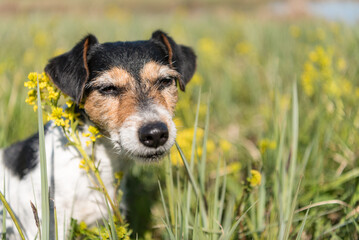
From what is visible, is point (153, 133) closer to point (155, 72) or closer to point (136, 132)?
point (136, 132)

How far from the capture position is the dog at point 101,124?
79.3 inches

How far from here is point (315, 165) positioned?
10.2 feet

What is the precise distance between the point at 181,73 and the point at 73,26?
5.76 m

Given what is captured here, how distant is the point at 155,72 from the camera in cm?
233

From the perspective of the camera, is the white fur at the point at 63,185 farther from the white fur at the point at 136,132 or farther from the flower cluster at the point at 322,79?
the flower cluster at the point at 322,79

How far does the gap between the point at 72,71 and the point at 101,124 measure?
0.36m

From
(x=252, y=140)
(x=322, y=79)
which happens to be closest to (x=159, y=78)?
(x=322, y=79)

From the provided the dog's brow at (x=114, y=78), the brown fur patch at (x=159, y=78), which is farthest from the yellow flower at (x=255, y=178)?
the dog's brow at (x=114, y=78)

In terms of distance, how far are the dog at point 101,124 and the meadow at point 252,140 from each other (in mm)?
239

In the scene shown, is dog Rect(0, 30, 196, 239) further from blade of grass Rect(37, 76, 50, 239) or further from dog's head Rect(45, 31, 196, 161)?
blade of grass Rect(37, 76, 50, 239)

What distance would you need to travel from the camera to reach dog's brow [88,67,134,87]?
87.1 inches

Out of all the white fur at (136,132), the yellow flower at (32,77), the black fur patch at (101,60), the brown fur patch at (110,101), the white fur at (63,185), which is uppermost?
the black fur patch at (101,60)

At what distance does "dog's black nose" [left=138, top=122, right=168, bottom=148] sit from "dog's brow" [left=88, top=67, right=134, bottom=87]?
0.44m

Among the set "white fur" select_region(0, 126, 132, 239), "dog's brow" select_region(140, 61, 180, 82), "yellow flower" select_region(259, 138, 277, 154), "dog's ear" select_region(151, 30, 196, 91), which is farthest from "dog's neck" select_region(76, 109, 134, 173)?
"yellow flower" select_region(259, 138, 277, 154)
